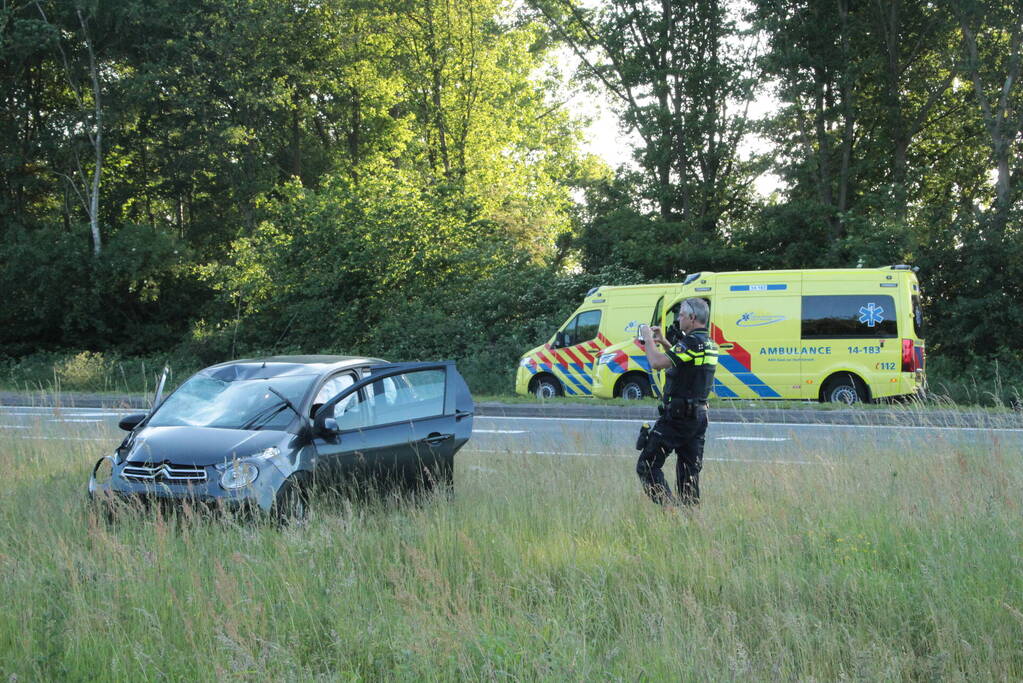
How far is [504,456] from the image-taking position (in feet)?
32.5

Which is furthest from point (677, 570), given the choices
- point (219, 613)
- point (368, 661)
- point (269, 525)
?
point (269, 525)

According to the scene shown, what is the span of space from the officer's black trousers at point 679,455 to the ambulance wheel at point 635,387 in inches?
451

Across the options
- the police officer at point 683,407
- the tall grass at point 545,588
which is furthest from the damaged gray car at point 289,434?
the police officer at point 683,407

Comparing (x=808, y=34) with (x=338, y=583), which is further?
(x=808, y=34)

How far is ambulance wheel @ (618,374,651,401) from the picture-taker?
18375 millimetres

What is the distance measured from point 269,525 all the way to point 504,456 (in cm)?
373

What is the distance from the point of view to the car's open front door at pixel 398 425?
725 cm

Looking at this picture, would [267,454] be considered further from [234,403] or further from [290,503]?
[234,403]

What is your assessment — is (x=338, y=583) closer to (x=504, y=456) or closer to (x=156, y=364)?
(x=504, y=456)

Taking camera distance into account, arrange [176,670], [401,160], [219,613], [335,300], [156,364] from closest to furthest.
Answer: [176,670] < [219,613] < [335,300] < [156,364] < [401,160]

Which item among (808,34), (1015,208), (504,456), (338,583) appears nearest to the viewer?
(338,583)

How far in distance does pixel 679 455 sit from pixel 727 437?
6179 mm

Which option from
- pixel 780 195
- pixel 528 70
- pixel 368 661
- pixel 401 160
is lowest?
→ pixel 368 661

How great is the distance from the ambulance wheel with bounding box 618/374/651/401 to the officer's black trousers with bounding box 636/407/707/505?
37.6 feet
